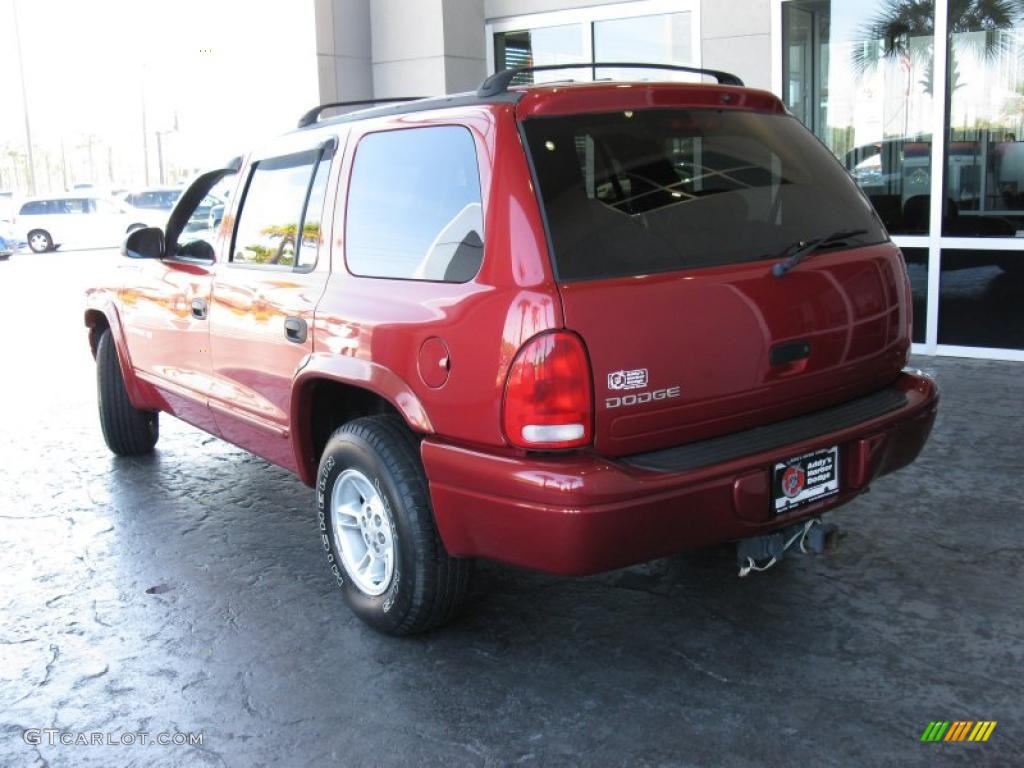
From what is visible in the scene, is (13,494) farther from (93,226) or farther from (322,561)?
(93,226)

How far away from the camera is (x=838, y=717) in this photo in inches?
120

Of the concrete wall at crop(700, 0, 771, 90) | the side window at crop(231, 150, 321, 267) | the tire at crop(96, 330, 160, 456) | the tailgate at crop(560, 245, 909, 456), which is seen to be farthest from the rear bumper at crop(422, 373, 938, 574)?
the concrete wall at crop(700, 0, 771, 90)

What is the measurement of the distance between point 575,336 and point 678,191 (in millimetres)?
705

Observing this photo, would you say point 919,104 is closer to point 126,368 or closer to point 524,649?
point 126,368

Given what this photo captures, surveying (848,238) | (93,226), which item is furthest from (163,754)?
(93,226)

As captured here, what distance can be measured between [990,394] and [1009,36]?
8.96 feet

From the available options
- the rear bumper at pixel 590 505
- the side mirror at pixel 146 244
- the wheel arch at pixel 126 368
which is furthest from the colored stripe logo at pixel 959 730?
the wheel arch at pixel 126 368

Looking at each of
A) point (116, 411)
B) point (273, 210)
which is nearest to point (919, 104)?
point (273, 210)

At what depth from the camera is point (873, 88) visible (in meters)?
8.29

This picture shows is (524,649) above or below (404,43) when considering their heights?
below

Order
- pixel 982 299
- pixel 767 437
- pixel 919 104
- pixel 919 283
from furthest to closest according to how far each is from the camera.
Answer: pixel 919 283, pixel 919 104, pixel 982 299, pixel 767 437

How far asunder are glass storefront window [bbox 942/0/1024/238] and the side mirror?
19.1ft

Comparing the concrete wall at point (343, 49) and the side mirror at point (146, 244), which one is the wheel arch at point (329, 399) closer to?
the side mirror at point (146, 244)

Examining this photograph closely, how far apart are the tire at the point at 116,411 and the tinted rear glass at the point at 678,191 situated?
3.65 m
